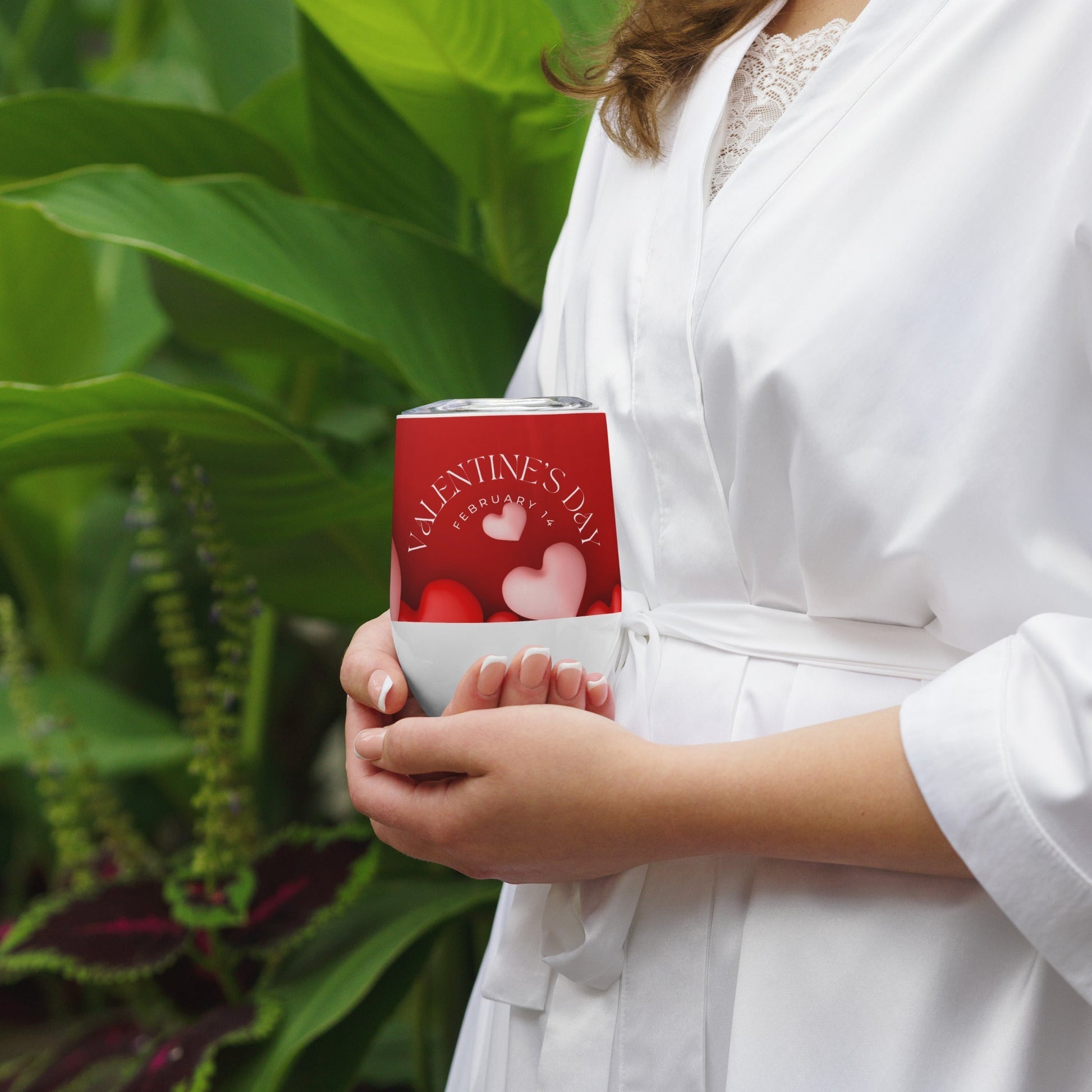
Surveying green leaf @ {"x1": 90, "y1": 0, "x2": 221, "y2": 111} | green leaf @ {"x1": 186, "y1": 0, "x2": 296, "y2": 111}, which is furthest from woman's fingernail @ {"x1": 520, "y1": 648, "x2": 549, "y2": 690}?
green leaf @ {"x1": 90, "y1": 0, "x2": 221, "y2": 111}

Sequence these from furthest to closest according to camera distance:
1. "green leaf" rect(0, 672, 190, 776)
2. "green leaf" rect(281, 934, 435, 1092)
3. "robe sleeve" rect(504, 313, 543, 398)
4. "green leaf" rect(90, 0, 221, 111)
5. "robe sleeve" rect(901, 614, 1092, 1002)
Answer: "green leaf" rect(90, 0, 221, 111), "green leaf" rect(0, 672, 190, 776), "green leaf" rect(281, 934, 435, 1092), "robe sleeve" rect(504, 313, 543, 398), "robe sleeve" rect(901, 614, 1092, 1002)

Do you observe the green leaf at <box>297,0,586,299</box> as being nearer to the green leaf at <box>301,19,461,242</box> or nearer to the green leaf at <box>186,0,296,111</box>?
the green leaf at <box>301,19,461,242</box>

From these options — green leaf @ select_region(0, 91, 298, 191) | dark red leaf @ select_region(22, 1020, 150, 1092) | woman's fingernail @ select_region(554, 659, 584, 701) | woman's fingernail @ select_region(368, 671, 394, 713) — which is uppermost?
green leaf @ select_region(0, 91, 298, 191)

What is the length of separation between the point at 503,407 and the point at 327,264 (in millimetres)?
512

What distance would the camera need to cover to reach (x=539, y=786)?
41 centimetres

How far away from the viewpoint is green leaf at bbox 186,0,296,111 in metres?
1.23

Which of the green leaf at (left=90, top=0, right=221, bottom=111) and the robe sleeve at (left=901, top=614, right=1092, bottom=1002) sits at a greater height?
the green leaf at (left=90, top=0, right=221, bottom=111)

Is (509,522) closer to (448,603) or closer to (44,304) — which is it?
(448,603)

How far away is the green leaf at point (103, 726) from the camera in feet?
3.54

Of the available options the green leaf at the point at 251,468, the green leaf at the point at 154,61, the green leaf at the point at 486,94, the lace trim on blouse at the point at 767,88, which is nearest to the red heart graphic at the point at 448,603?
the lace trim on blouse at the point at 767,88

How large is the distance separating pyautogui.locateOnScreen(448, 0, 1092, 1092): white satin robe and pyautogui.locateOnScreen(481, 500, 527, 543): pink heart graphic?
11cm

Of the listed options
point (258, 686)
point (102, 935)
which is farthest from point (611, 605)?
point (258, 686)

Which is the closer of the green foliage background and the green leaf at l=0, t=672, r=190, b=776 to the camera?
the green foliage background

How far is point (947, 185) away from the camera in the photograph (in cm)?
42
